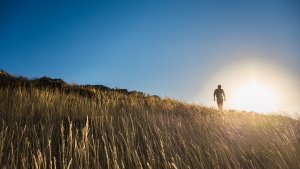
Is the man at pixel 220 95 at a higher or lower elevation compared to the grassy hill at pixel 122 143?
higher

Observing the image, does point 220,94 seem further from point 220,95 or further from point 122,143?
point 122,143

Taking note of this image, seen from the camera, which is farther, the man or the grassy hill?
the man

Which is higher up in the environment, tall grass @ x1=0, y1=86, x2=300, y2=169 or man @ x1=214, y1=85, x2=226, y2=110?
man @ x1=214, y1=85, x2=226, y2=110

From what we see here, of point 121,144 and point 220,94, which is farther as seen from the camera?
point 220,94

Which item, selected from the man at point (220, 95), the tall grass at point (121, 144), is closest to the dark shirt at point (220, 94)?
the man at point (220, 95)

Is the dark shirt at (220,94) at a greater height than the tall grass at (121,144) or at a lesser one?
greater

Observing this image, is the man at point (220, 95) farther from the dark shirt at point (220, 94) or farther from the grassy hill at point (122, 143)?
the grassy hill at point (122, 143)

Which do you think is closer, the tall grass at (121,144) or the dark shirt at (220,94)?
the tall grass at (121,144)

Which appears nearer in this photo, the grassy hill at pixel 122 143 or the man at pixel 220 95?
the grassy hill at pixel 122 143

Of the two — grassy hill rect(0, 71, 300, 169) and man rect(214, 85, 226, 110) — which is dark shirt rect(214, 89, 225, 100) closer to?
man rect(214, 85, 226, 110)

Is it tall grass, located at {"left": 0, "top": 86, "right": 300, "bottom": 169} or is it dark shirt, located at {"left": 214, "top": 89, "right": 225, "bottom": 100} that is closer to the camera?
tall grass, located at {"left": 0, "top": 86, "right": 300, "bottom": 169}

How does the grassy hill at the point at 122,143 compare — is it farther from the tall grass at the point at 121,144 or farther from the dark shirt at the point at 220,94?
the dark shirt at the point at 220,94

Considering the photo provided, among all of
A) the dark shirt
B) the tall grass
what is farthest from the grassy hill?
the dark shirt

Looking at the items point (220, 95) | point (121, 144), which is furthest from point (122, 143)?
point (220, 95)
